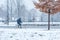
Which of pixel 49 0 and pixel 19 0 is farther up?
pixel 19 0

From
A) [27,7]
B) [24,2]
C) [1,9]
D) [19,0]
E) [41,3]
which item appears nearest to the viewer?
Answer: [41,3]

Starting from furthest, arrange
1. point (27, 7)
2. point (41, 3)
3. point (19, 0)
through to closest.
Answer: point (27, 7) < point (19, 0) < point (41, 3)

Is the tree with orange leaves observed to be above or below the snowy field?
above

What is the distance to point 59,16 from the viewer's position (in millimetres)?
42438

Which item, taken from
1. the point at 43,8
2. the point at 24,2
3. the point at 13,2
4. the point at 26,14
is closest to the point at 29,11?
the point at 26,14

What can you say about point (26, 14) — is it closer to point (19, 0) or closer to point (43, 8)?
point (19, 0)

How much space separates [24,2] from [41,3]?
2601 centimetres

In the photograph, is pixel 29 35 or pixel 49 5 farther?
pixel 49 5

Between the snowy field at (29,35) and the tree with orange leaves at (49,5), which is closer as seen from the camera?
the snowy field at (29,35)

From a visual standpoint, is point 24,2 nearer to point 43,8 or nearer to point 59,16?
point 59,16

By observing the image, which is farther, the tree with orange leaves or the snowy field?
the tree with orange leaves

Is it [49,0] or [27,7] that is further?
[27,7]

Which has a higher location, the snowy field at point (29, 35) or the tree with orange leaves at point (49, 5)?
the tree with orange leaves at point (49, 5)

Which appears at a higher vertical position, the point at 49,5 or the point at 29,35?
the point at 49,5
